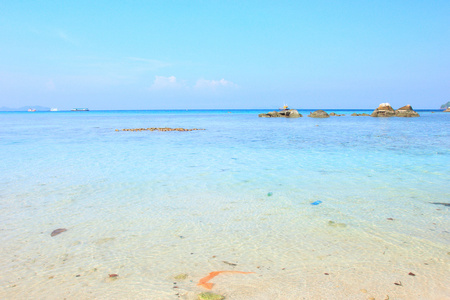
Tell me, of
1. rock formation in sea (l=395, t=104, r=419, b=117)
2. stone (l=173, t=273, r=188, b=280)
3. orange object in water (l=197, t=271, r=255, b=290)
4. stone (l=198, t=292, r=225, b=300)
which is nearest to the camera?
stone (l=198, t=292, r=225, b=300)

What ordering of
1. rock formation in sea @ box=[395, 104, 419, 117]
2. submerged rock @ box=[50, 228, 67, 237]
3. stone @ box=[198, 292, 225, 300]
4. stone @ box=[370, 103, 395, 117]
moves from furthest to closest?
stone @ box=[370, 103, 395, 117] < rock formation in sea @ box=[395, 104, 419, 117] < submerged rock @ box=[50, 228, 67, 237] < stone @ box=[198, 292, 225, 300]

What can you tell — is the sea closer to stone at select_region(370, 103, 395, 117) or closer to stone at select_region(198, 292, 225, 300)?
stone at select_region(198, 292, 225, 300)

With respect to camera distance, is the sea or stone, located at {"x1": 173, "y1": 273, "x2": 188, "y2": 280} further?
stone, located at {"x1": 173, "y1": 273, "x2": 188, "y2": 280}

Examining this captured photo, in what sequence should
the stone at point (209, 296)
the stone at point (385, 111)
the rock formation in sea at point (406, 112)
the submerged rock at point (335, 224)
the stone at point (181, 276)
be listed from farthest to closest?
the stone at point (385, 111)
the rock formation in sea at point (406, 112)
the submerged rock at point (335, 224)
the stone at point (181, 276)
the stone at point (209, 296)

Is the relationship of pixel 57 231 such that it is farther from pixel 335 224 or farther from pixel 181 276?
pixel 335 224

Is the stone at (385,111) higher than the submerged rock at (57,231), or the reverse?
the stone at (385,111)

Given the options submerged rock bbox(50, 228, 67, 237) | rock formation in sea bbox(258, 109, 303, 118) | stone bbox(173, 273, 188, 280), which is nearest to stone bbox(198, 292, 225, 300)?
stone bbox(173, 273, 188, 280)

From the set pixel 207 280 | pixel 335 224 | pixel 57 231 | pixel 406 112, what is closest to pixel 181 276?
pixel 207 280

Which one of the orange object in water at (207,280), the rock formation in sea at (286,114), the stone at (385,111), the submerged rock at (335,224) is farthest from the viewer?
the rock formation in sea at (286,114)

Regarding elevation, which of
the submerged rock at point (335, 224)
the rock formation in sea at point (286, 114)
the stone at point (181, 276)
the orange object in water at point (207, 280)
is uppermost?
the rock formation in sea at point (286, 114)

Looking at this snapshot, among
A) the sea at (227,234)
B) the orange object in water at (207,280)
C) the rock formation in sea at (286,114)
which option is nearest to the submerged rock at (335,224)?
the sea at (227,234)

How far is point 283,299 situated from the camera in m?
3.50

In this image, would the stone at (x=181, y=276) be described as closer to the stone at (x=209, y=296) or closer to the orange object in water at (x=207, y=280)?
the orange object in water at (x=207, y=280)

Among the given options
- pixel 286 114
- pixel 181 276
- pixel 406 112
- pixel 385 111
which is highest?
pixel 385 111
